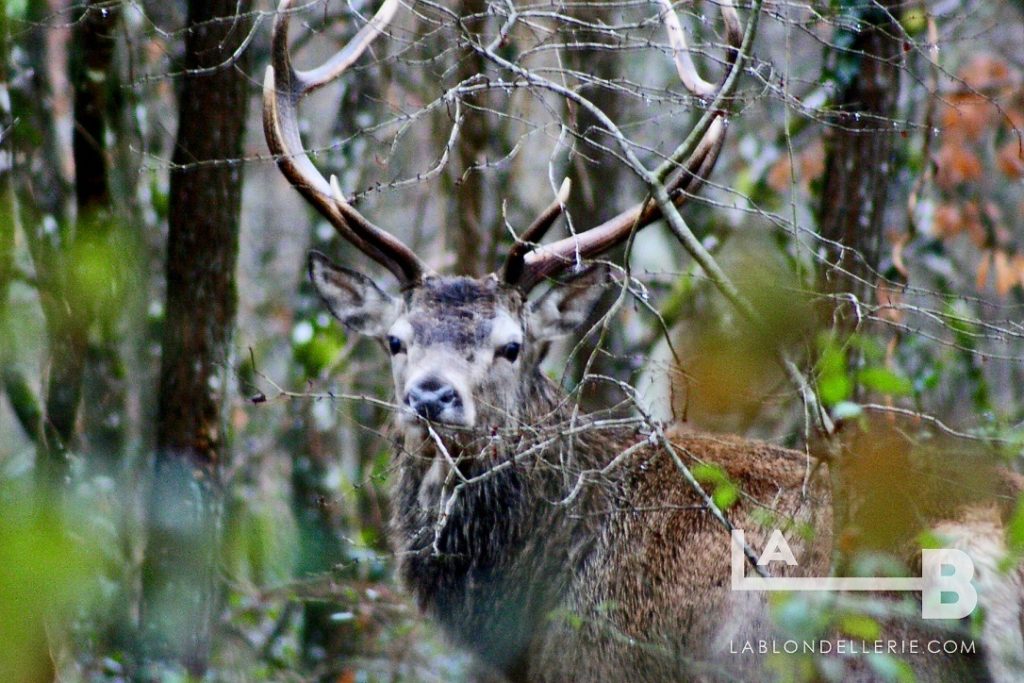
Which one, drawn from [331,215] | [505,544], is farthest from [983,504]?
[331,215]

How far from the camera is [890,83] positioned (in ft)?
19.4

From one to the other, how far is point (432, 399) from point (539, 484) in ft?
2.38

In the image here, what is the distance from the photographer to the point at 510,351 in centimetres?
474

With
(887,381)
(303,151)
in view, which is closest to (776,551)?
(887,381)

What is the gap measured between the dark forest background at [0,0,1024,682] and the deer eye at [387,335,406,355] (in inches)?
12.9

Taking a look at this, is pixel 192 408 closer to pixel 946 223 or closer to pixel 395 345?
pixel 395 345

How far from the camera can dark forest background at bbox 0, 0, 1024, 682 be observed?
14.1 ft

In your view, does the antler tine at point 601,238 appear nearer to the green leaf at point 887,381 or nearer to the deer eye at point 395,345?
the deer eye at point 395,345

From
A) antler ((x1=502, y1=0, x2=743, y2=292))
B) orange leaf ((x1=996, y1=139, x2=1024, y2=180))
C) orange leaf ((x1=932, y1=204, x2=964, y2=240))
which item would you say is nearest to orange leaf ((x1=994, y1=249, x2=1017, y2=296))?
orange leaf ((x1=932, y1=204, x2=964, y2=240))

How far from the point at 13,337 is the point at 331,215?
186 cm

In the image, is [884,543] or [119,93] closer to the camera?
[884,543]

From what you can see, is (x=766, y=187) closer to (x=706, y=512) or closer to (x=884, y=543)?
Answer: (x=706, y=512)

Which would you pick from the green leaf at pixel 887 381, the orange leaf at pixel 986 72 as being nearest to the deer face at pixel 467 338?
the green leaf at pixel 887 381

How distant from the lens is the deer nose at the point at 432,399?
14.0 feet
